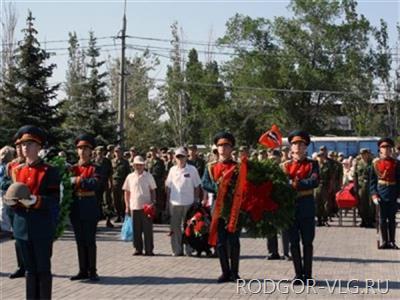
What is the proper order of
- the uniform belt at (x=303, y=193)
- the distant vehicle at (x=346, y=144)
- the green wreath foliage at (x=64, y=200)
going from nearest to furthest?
1. the uniform belt at (x=303, y=193)
2. the green wreath foliage at (x=64, y=200)
3. the distant vehicle at (x=346, y=144)

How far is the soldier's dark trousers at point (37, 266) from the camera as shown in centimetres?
850

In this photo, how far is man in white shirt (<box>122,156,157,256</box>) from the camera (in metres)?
14.3

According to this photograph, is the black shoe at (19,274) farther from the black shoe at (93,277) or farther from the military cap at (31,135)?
the military cap at (31,135)

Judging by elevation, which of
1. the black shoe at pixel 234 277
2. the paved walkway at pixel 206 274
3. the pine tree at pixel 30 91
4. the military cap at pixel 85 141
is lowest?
the paved walkway at pixel 206 274

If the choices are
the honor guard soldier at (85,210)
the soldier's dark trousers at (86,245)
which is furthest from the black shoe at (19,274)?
the soldier's dark trousers at (86,245)

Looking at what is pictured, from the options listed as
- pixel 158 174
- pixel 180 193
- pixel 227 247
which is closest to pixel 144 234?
pixel 180 193

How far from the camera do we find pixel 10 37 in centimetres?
4597

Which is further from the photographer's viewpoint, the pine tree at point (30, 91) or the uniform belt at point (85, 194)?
the pine tree at point (30, 91)

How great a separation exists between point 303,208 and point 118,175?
10.1 meters

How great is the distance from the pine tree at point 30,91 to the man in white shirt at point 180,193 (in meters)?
12.8

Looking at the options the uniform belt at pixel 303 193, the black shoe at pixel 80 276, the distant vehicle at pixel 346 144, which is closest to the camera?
the uniform belt at pixel 303 193

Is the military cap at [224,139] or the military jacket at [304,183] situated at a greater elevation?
the military cap at [224,139]

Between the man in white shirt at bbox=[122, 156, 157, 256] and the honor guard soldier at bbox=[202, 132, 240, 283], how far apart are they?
3.33 meters

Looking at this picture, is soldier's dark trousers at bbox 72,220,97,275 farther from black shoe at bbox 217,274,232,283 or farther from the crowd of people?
black shoe at bbox 217,274,232,283
